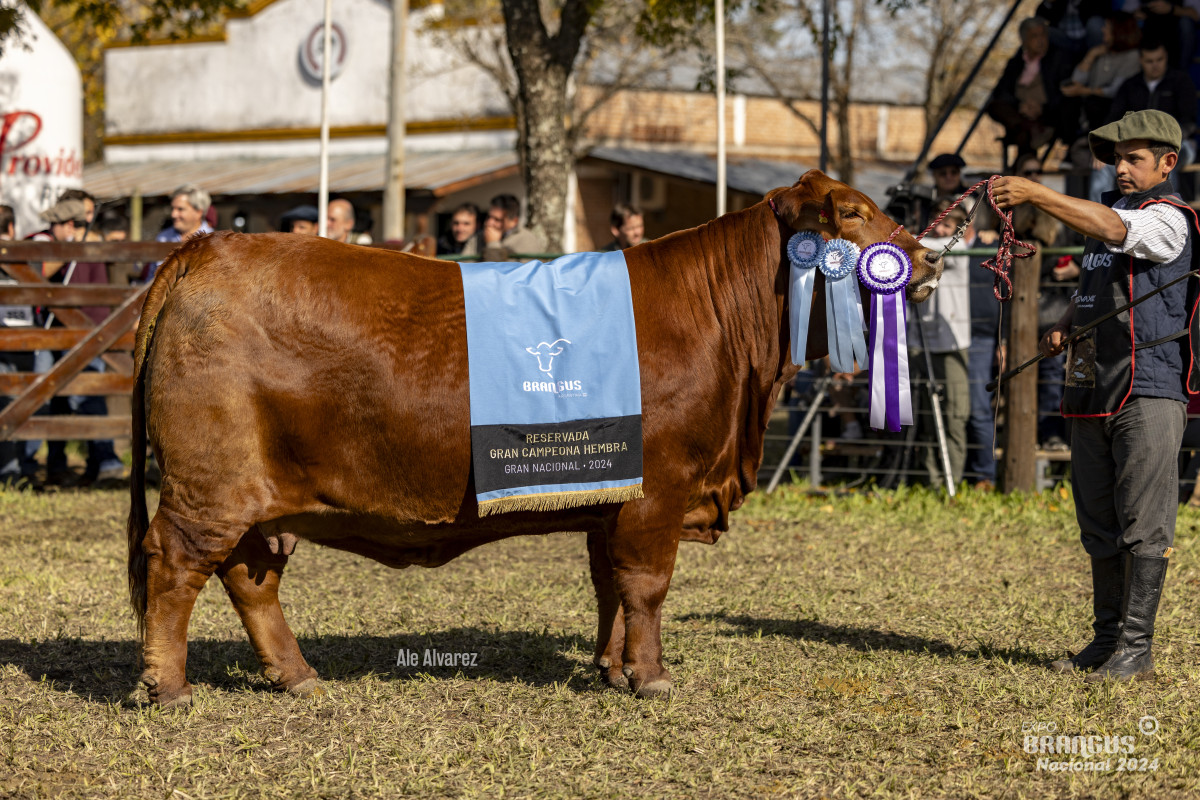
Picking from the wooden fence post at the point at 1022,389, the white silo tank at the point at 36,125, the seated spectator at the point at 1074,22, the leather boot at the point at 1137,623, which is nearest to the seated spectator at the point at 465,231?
the wooden fence post at the point at 1022,389

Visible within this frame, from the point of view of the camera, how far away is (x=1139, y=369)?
4.88m

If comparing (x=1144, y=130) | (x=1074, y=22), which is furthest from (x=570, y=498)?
(x=1074, y=22)

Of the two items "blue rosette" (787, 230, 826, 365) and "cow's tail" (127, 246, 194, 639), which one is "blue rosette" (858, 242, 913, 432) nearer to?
"blue rosette" (787, 230, 826, 365)

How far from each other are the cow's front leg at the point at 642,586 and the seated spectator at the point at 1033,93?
8.85m

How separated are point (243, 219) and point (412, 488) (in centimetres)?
2560

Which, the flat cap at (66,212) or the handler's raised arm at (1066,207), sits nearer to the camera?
the handler's raised arm at (1066,207)

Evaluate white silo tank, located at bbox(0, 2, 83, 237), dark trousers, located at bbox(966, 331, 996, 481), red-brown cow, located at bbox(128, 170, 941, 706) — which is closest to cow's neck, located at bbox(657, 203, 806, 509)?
red-brown cow, located at bbox(128, 170, 941, 706)

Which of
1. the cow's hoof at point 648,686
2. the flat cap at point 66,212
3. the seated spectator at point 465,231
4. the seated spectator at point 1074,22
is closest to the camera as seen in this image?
the cow's hoof at point 648,686

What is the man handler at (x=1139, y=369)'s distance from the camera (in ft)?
15.9

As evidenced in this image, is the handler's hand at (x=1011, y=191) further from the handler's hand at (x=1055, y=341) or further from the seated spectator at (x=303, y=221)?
the seated spectator at (x=303, y=221)

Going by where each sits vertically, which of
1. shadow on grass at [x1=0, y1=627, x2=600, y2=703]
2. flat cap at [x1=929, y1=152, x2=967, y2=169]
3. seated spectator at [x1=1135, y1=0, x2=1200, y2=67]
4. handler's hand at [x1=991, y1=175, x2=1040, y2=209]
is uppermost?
seated spectator at [x1=1135, y1=0, x2=1200, y2=67]

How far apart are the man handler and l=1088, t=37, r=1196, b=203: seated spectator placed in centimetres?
563

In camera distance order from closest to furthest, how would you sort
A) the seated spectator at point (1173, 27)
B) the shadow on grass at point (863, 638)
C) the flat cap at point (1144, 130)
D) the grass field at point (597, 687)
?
the grass field at point (597, 687) < the flat cap at point (1144, 130) < the shadow on grass at point (863, 638) < the seated spectator at point (1173, 27)

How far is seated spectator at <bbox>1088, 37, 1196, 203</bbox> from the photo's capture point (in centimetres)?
1029
